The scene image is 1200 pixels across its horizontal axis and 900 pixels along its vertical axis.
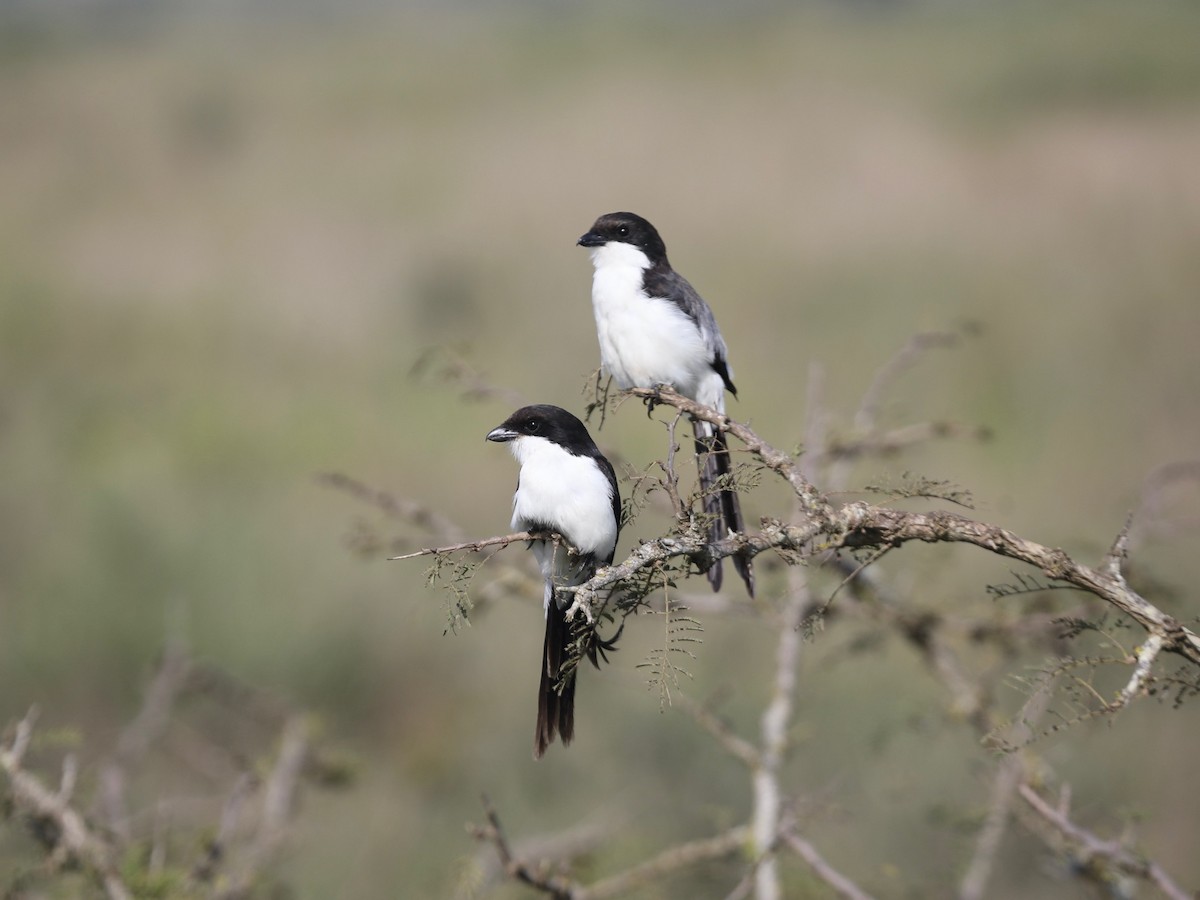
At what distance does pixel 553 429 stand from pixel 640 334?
2.71ft

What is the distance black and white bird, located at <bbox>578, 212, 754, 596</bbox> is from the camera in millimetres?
4457

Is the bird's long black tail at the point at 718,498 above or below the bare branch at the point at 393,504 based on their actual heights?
above

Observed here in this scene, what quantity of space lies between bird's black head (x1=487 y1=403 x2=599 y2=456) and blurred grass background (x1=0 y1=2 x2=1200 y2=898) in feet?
0.89

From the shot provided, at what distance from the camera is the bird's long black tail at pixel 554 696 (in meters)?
2.96

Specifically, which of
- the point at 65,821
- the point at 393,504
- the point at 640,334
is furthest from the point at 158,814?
the point at 640,334

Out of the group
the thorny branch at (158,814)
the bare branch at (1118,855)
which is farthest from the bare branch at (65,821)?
the bare branch at (1118,855)

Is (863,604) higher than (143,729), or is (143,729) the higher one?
(863,604)

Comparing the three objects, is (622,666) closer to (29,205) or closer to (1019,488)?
(1019,488)

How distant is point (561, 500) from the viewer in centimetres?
355

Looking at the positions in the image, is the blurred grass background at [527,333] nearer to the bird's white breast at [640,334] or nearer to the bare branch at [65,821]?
the bird's white breast at [640,334]

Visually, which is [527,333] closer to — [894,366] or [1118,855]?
[894,366]

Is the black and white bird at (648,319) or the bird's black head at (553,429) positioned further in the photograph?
the black and white bird at (648,319)

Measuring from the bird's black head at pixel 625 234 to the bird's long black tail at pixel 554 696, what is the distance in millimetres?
1678

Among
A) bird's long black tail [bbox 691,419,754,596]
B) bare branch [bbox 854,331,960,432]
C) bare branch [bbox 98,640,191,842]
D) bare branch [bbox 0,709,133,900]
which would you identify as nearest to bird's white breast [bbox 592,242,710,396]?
bird's long black tail [bbox 691,419,754,596]
